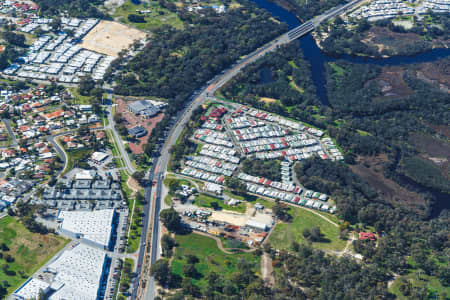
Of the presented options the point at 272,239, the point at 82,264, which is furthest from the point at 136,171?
the point at 272,239

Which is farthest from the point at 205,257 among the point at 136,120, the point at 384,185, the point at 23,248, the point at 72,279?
the point at 136,120

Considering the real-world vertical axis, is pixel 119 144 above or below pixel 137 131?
below

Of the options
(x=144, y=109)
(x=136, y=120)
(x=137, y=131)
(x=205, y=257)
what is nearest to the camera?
(x=205, y=257)

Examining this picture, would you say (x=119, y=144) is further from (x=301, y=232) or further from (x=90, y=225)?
(x=301, y=232)

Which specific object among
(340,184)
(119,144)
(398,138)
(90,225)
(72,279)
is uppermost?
(398,138)

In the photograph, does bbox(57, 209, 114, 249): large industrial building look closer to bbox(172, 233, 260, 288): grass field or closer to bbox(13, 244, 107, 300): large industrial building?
bbox(13, 244, 107, 300): large industrial building

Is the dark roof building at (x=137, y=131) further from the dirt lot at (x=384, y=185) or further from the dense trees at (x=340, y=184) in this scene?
the dirt lot at (x=384, y=185)

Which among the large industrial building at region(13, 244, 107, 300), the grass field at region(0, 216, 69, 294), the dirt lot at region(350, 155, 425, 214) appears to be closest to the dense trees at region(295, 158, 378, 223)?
the dirt lot at region(350, 155, 425, 214)

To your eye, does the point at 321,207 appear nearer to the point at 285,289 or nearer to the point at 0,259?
the point at 285,289
